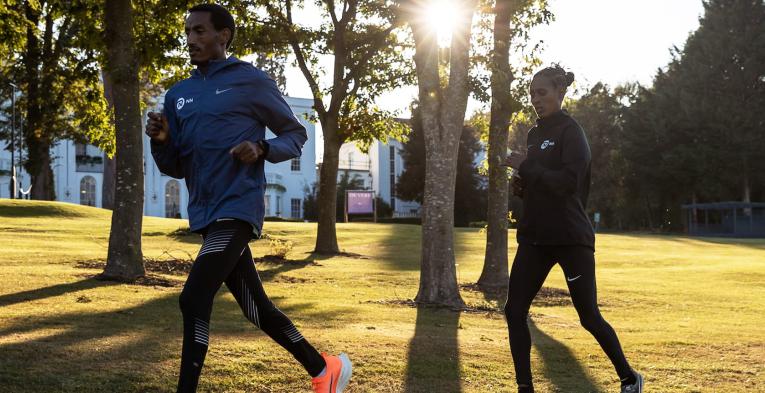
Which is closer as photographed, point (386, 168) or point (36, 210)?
point (36, 210)

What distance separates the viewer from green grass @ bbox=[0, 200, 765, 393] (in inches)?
238

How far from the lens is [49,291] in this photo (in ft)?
36.9

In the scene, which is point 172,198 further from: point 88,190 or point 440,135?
point 440,135

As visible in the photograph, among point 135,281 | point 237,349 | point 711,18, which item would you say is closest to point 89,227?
point 135,281

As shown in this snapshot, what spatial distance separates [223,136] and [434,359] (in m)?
3.85

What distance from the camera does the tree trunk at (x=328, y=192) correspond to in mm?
25031

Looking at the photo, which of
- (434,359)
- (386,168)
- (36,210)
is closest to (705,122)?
(386,168)

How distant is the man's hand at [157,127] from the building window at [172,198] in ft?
216

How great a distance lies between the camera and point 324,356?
462 centimetres

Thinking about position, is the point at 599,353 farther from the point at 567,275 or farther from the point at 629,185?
the point at 629,185

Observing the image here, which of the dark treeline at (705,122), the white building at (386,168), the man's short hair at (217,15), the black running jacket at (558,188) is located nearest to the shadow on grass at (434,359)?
the black running jacket at (558,188)

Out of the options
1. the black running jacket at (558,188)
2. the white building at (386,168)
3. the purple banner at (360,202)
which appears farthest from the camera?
the white building at (386,168)

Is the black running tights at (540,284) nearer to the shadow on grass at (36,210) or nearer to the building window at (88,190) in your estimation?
the shadow on grass at (36,210)

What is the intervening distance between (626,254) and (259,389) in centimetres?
2693
